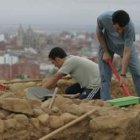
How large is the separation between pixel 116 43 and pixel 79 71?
73 cm

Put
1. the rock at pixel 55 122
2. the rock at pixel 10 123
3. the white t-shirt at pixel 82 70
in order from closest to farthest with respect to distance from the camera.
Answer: the rock at pixel 10 123 → the rock at pixel 55 122 → the white t-shirt at pixel 82 70

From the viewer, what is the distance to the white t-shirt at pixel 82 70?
779 cm

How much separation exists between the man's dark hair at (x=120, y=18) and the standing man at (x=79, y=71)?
1.04m

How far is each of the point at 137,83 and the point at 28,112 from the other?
84.7 inches

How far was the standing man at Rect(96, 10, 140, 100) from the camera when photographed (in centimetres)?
709

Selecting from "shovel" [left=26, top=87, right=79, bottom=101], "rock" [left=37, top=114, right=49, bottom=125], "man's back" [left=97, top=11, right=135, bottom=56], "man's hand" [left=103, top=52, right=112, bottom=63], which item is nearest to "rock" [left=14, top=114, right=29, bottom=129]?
"rock" [left=37, top=114, right=49, bottom=125]

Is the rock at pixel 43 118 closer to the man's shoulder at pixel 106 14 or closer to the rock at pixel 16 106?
the rock at pixel 16 106

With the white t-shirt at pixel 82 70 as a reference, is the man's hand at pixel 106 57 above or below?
above

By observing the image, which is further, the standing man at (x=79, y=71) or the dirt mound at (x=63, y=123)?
the standing man at (x=79, y=71)

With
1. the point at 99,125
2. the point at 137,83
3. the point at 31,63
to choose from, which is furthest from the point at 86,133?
the point at 31,63

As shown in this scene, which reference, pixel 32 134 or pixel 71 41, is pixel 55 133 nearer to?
pixel 32 134

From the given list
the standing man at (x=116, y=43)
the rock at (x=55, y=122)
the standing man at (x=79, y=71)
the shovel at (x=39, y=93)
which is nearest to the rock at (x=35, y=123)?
the rock at (x=55, y=122)

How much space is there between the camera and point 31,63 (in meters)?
12.4

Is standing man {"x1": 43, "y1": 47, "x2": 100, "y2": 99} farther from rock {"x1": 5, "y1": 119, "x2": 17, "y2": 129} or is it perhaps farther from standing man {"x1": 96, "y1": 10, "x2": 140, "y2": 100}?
rock {"x1": 5, "y1": 119, "x2": 17, "y2": 129}
